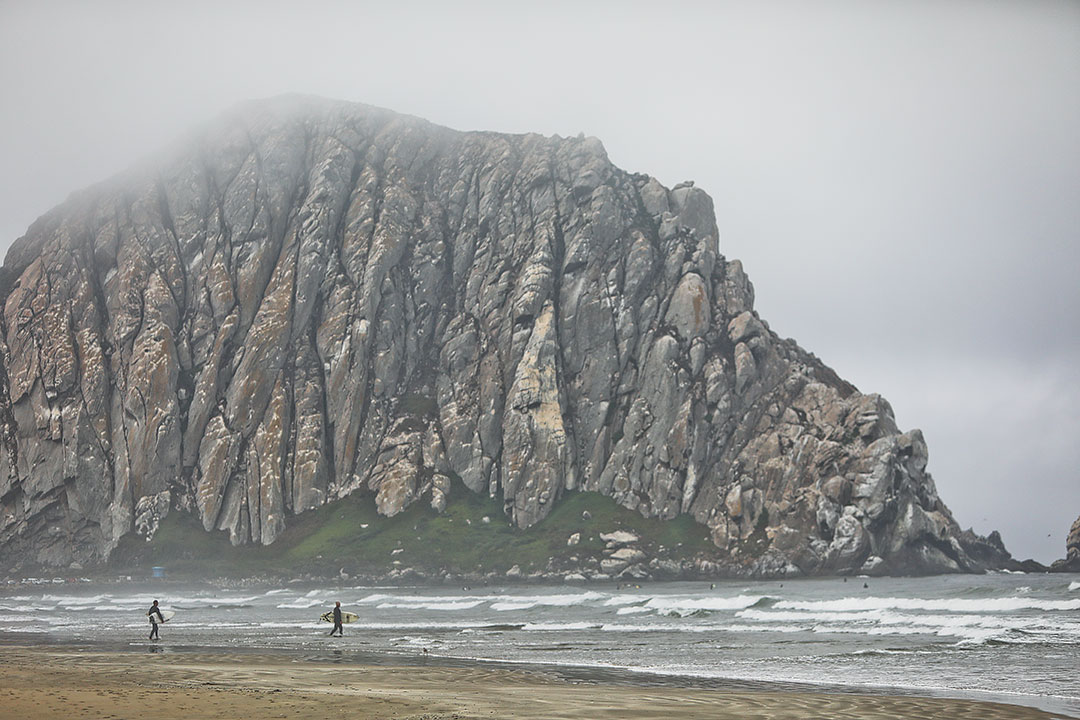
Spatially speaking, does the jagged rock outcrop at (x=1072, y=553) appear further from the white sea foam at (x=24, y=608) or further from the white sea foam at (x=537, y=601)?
the white sea foam at (x=24, y=608)

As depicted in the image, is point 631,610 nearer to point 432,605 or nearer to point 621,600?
point 621,600

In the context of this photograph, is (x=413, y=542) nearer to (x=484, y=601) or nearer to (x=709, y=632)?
(x=484, y=601)

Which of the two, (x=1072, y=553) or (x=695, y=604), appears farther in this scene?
(x=1072, y=553)

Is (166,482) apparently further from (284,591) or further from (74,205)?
(74,205)

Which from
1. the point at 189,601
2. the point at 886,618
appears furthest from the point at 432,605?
the point at 886,618

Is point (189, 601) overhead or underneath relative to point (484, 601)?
underneath

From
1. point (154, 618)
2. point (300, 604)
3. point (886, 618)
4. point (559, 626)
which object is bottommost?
point (300, 604)

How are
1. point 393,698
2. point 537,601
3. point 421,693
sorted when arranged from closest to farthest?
point 393,698
point 421,693
point 537,601

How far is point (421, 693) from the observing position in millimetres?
27438

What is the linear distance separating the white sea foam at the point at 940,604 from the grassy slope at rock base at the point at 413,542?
72.1 metres

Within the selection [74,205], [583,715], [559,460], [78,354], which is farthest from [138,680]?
[74,205]

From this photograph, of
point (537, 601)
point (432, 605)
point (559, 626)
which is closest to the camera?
point (559, 626)

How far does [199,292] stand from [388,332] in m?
40.7

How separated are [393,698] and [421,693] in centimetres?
206
